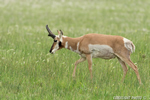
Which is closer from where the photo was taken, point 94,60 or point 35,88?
point 35,88

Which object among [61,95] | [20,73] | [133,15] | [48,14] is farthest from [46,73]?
[133,15]

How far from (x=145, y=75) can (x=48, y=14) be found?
1592cm

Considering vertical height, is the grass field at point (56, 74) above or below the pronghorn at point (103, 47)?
below

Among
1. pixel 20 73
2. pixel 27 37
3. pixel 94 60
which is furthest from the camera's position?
pixel 27 37

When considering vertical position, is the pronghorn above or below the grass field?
above

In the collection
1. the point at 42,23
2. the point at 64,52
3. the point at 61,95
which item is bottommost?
the point at 61,95

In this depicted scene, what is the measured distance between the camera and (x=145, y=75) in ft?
26.5

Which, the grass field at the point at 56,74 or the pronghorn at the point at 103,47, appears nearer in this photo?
the grass field at the point at 56,74

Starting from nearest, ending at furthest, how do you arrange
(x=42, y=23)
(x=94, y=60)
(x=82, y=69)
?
(x=82, y=69), (x=94, y=60), (x=42, y=23)

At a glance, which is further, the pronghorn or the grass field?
the pronghorn

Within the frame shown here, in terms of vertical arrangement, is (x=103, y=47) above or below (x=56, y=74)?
above

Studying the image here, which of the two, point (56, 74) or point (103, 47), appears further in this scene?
point (56, 74)

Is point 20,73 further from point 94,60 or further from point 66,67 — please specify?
point 94,60

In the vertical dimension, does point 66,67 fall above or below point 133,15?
below
